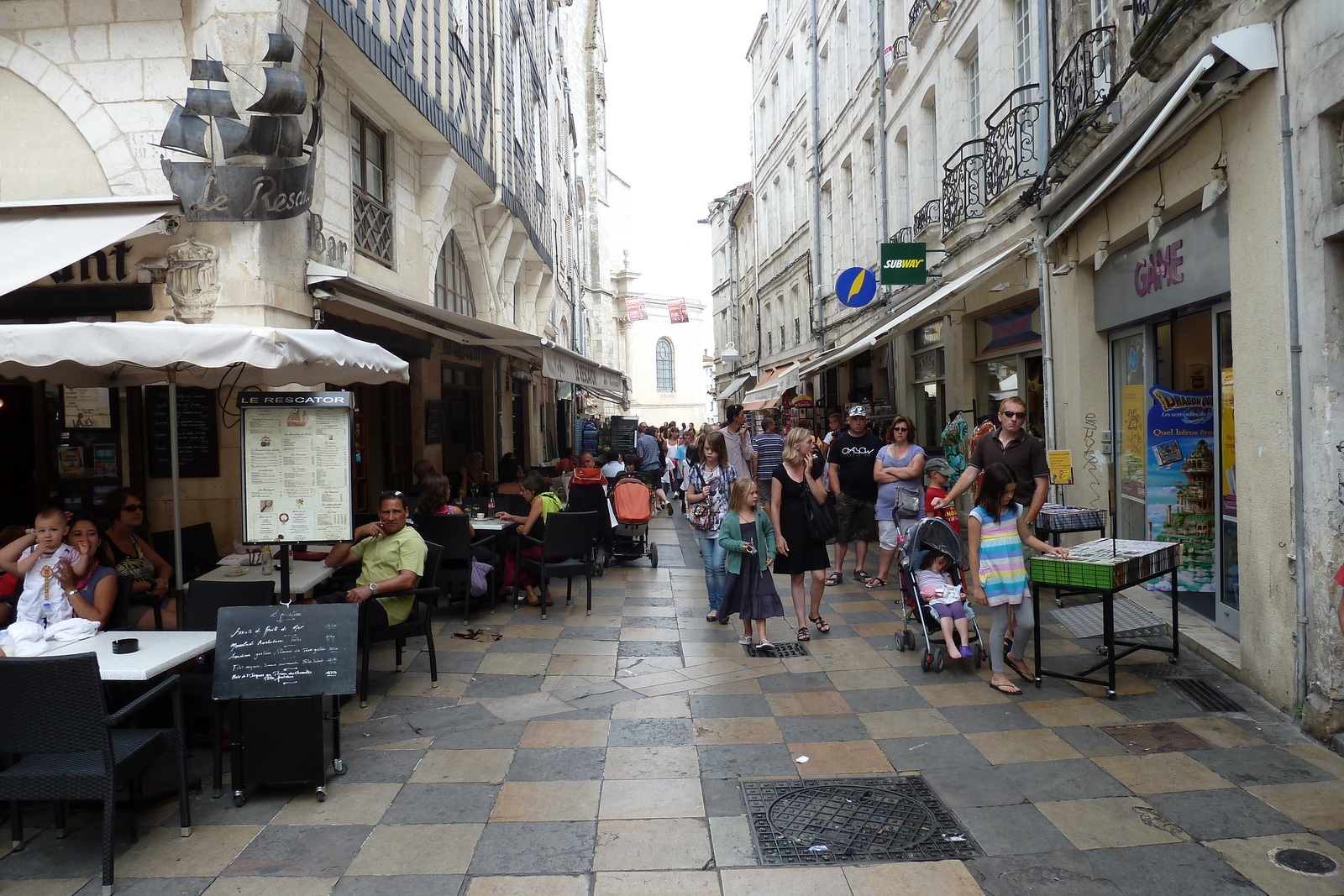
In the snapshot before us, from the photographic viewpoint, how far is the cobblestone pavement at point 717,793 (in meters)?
3.33

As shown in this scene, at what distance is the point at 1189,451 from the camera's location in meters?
6.60

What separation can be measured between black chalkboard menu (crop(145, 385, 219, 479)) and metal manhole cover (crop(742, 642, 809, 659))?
492 cm

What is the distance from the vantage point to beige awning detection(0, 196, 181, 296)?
5418mm

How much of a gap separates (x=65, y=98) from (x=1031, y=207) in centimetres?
900

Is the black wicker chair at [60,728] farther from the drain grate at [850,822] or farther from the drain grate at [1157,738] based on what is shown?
the drain grate at [1157,738]

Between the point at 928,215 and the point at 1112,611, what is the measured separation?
8.94m

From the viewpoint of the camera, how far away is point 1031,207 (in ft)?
29.8

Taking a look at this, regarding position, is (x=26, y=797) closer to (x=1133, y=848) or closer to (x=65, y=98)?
(x=1133, y=848)

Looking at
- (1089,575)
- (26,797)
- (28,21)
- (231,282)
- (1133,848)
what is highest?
(28,21)

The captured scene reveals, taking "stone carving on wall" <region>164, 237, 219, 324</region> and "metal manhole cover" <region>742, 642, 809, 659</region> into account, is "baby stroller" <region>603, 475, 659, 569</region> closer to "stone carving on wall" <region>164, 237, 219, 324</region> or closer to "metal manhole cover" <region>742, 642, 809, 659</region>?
"metal manhole cover" <region>742, 642, 809, 659</region>

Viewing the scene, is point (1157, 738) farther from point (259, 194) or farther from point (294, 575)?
point (259, 194)

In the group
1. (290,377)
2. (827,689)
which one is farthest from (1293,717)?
(290,377)

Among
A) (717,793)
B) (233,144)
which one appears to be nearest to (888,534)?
(717,793)

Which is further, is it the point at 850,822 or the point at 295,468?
the point at 295,468
